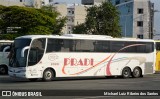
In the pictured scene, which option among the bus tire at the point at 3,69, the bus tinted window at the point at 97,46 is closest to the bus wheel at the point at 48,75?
the bus tinted window at the point at 97,46

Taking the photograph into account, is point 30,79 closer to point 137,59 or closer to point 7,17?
point 137,59

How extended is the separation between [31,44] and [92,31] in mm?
30401

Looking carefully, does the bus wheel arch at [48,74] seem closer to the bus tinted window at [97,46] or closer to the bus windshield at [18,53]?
the bus tinted window at [97,46]

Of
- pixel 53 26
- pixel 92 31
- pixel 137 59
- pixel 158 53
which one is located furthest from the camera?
pixel 53 26

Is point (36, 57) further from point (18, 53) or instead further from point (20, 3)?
point (20, 3)

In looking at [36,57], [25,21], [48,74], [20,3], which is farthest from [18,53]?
[20,3]

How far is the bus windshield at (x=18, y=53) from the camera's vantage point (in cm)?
2627

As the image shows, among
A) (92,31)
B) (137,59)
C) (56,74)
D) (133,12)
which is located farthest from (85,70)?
(133,12)

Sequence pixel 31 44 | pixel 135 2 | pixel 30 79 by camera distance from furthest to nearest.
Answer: pixel 135 2 → pixel 30 79 → pixel 31 44

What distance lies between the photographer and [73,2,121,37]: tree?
54625 millimetres

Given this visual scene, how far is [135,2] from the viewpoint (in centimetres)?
8456

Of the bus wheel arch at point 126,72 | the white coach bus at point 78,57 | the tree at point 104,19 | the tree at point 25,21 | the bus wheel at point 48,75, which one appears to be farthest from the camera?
the tree at point 25,21

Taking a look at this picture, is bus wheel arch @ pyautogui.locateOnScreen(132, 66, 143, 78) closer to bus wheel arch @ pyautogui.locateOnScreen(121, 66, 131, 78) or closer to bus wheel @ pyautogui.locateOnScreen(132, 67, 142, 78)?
bus wheel @ pyautogui.locateOnScreen(132, 67, 142, 78)

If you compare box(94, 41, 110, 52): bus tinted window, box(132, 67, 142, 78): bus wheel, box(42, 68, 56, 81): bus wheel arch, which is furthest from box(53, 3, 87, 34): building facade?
box(42, 68, 56, 81): bus wheel arch
